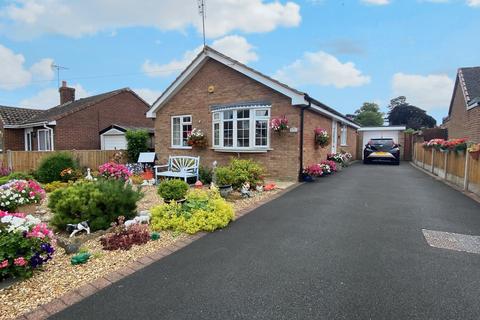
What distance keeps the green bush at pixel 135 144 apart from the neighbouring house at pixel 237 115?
178 cm

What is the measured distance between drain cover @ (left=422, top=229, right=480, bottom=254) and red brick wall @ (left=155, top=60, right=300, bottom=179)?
564 cm

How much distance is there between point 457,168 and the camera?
8977 mm

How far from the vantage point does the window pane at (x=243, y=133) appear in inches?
423

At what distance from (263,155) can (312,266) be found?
7312 millimetres

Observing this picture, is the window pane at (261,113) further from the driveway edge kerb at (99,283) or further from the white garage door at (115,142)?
the white garage door at (115,142)

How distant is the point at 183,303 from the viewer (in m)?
2.58

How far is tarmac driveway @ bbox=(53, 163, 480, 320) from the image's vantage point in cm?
246

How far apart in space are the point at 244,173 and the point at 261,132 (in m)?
3.44

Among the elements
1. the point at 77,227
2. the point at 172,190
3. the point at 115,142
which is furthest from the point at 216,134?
the point at 115,142

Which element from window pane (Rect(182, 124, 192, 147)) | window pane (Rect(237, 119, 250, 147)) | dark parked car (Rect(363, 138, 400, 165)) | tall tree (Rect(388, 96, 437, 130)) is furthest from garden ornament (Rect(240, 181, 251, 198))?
tall tree (Rect(388, 96, 437, 130))

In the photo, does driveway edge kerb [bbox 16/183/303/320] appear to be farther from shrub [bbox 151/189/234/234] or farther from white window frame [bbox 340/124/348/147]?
white window frame [bbox 340/124/348/147]

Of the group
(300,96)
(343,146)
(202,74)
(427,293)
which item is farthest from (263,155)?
(343,146)

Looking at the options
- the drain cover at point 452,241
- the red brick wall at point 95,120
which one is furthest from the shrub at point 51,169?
the drain cover at point 452,241

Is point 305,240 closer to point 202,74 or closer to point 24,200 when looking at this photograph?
point 24,200
